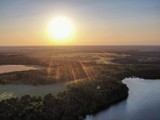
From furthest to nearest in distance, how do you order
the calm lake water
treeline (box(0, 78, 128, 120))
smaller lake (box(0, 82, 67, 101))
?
smaller lake (box(0, 82, 67, 101)), the calm lake water, treeline (box(0, 78, 128, 120))

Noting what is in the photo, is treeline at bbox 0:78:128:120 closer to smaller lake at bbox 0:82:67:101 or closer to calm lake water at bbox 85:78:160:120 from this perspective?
calm lake water at bbox 85:78:160:120

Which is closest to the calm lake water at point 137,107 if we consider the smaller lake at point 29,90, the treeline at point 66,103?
the treeline at point 66,103

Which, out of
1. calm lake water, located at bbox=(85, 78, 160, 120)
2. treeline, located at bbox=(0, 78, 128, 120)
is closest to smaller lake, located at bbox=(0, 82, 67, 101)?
treeline, located at bbox=(0, 78, 128, 120)

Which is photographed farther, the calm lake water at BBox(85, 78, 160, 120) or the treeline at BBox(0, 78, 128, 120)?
the calm lake water at BBox(85, 78, 160, 120)

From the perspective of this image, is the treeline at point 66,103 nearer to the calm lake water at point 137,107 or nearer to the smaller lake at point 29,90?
the calm lake water at point 137,107

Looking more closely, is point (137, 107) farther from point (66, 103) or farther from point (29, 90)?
point (29, 90)

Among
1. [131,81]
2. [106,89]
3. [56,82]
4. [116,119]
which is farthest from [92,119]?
[131,81]

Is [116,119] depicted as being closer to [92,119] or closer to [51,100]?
[92,119]
